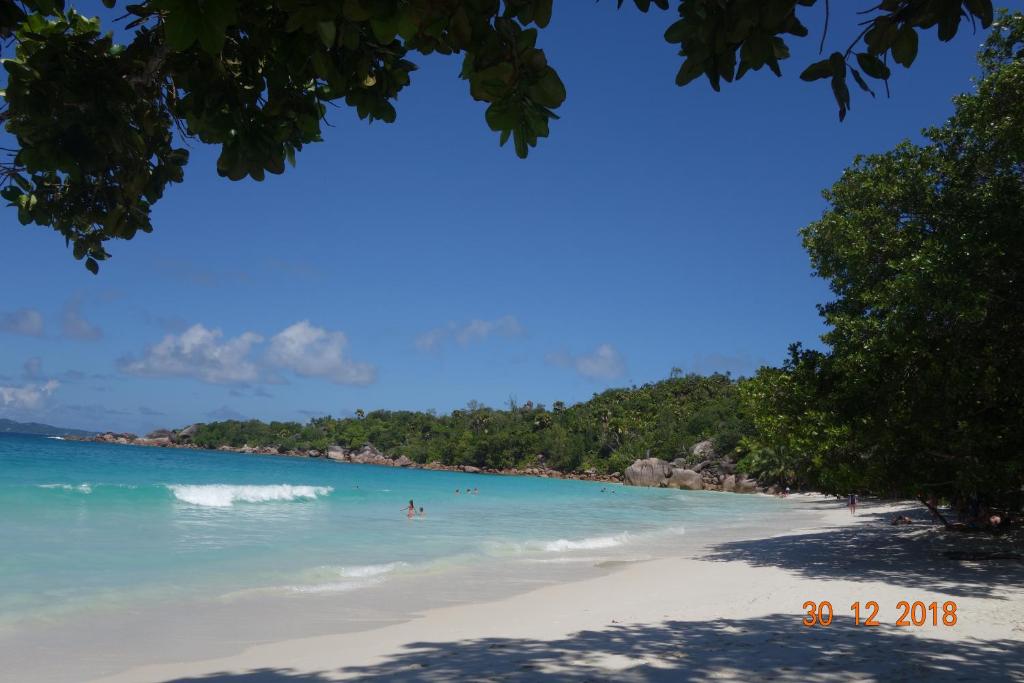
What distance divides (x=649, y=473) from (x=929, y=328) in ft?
200

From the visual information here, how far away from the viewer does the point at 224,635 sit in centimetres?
864

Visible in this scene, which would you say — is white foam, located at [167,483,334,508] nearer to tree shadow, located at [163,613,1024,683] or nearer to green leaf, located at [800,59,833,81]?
tree shadow, located at [163,613,1024,683]

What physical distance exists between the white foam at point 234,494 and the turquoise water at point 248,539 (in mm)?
102

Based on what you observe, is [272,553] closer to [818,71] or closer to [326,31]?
[326,31]

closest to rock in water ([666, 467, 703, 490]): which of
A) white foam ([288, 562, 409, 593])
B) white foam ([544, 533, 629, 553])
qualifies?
white foam ([544, 533, 629, 553])

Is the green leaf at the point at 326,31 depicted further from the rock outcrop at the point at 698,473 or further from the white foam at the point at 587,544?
the rock outcrop at the point at 698,473

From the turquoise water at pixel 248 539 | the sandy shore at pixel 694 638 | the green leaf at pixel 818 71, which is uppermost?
the green leaf at pixel 818 71

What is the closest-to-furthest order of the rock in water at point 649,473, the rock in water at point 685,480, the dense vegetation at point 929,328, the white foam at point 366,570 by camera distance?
the dense vegetation at point 929,328 < the white foam at point 366,570 < the rock in water at point 685,480 < the rock in water at point 649,473

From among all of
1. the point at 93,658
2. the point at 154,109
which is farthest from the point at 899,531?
the point at 154,109

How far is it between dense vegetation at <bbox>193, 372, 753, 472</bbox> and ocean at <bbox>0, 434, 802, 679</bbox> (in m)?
43.8

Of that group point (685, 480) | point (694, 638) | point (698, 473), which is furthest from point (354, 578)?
Answer: point (698, 473)
